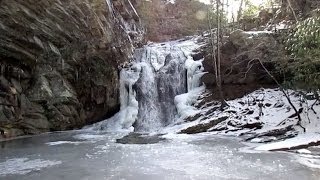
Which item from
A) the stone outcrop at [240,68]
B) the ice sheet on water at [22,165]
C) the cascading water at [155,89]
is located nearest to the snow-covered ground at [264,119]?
the stone outcrop at [240,68]

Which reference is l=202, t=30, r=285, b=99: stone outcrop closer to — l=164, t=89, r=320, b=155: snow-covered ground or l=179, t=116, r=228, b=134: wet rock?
l=164, t=89, r=320, b=155: snow-covered ground

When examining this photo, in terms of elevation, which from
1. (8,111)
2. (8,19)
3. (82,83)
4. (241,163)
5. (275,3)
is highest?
(275,3)

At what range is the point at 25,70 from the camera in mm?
15148

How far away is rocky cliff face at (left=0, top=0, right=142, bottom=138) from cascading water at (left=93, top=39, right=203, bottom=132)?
3.14 feet

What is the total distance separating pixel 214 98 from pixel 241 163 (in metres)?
9.84

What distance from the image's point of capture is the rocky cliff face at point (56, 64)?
41.8 ft

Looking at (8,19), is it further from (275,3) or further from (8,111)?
(275,3)

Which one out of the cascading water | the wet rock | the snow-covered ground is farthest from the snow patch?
the cascading water

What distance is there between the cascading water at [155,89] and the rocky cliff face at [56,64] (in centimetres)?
96

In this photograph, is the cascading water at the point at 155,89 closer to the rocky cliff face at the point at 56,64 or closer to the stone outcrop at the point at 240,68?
the rocky cliff face at the point at 56,64

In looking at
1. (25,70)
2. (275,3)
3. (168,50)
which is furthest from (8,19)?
(275,3)

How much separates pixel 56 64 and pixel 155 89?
551 cm

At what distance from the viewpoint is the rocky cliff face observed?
12.7 meters

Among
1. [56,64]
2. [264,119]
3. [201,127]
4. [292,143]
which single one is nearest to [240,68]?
[264,119]
